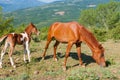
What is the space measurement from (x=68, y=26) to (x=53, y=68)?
2145 mm

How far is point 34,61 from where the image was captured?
14.7 meters

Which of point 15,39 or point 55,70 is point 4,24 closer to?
point 15,39

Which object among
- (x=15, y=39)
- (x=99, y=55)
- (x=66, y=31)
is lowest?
(x=99, y=55)

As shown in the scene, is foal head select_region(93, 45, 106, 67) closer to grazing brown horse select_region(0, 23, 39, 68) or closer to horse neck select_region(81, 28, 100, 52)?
horse neck select_region(81, 28, 100, 52)

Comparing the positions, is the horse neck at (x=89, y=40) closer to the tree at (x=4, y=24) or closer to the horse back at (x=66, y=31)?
the horse back at (x=66, y=31)

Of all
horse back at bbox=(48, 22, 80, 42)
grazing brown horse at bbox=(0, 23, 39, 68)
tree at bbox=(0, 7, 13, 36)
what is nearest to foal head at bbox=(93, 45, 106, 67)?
horse back at bbox=(48, 22, 80, 42)

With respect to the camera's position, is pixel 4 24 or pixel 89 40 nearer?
pixel 89 40

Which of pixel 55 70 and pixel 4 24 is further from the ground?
pixel 4 24

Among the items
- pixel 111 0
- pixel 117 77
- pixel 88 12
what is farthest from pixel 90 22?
pixel 117 77

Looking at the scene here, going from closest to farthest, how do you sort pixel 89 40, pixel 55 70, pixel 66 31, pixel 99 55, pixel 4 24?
1. pixel 55 70
2. pixel 99 55
3. pixel 89 40
4. pixel 66 31
5. pixel 4 24

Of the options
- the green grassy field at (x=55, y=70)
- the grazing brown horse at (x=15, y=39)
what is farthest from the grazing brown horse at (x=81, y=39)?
the grazing brown horse at (x=15, y=39)

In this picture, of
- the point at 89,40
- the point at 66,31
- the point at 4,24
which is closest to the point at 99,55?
the point at 89,40

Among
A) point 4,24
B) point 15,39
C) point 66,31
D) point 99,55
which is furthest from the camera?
point 4,24

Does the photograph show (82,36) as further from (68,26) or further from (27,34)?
(27,34)
